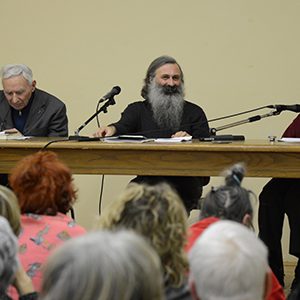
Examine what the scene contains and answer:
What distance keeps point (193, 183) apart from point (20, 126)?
123 cm

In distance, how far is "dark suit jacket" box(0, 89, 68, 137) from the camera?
5168 millimetres

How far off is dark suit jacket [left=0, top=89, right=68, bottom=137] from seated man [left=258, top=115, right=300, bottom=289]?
1.37 metres

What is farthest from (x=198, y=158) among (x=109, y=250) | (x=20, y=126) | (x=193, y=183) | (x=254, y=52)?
(x=109, y=250)

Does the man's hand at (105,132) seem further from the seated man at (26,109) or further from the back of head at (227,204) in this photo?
the back of head at (227,204)

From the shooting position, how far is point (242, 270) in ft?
5.59

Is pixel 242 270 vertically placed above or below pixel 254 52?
→ below

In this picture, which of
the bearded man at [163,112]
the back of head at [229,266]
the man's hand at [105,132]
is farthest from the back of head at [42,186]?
the bearded man at [163,112]

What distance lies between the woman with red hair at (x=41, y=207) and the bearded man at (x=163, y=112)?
6.87 feet

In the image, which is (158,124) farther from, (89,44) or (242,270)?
(242,270)

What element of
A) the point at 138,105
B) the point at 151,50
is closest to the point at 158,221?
the point at 138,105

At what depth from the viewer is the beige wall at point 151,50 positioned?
5.90 metres

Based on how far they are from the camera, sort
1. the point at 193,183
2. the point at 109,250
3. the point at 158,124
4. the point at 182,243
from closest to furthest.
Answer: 1. the point at 109,250
2. the point at 182,243
3. the point at 193,183
4. the point at 158,124

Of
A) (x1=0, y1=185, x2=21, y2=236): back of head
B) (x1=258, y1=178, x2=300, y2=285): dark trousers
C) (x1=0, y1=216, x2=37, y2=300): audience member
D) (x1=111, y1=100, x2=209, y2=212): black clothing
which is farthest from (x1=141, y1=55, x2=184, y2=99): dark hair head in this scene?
(x1=0, y1=216, x2=37, y2=300): audience member

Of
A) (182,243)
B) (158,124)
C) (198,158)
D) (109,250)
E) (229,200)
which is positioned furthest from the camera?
(158,124)
